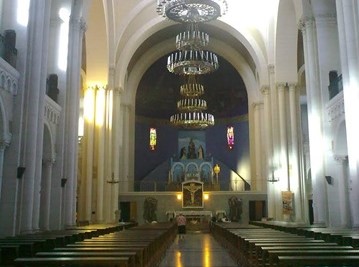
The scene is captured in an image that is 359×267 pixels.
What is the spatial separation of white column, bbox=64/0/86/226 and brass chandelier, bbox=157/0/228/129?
10.2ft

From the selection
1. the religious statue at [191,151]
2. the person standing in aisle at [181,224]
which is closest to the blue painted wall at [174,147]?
the religious statue at [191,151]

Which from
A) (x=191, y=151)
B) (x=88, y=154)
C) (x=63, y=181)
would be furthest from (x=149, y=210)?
(x=63, y=181)

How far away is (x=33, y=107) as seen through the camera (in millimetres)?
11188

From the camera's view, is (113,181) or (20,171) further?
(113,181)

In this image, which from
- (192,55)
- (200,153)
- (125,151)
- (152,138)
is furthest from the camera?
(200,153)

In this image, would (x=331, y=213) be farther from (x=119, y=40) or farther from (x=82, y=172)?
(x=119, y=40)

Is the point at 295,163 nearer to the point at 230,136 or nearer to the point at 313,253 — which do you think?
the point at 230,136

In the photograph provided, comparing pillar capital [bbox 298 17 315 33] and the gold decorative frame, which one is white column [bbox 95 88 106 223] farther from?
pillar capital [bbox 298 17 315 33]

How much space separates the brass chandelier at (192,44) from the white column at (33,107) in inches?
179

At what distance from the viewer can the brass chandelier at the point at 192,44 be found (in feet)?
47.8

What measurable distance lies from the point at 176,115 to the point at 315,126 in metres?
12.5

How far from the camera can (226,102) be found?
1446 inches

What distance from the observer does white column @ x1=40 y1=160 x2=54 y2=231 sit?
13.3 meters

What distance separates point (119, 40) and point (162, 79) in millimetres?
11816
